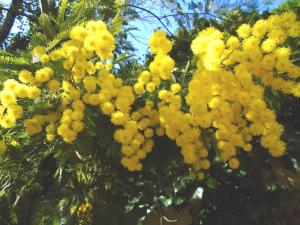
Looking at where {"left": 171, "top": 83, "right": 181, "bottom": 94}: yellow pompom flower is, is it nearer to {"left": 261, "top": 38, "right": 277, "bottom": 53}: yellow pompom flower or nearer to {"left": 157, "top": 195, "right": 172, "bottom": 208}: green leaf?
{"left": 261, "top": 38, "right": 277, "bottom": 53}: yellow pompom flower

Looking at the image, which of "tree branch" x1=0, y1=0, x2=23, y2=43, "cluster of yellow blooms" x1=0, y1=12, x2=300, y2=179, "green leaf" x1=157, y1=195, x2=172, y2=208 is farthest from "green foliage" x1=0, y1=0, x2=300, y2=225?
"tree branch" x1=0, y1=0, x2=23, y2=43

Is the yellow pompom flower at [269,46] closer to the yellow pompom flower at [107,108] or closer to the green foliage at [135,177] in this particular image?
the green foliage at [135,177]

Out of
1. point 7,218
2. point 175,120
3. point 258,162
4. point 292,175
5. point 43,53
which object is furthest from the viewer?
point 7,218

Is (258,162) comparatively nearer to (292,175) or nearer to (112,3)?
(292,175)

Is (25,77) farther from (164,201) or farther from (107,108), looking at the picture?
(164,201)

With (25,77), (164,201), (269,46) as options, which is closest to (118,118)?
(25,77)

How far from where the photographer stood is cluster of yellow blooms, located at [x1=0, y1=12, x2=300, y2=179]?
7.68 feet

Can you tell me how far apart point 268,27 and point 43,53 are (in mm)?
1264

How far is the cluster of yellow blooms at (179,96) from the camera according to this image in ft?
7.68

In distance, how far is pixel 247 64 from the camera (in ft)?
7.97

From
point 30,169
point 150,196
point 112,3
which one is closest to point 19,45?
point 112,3

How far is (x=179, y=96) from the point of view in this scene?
2.49m

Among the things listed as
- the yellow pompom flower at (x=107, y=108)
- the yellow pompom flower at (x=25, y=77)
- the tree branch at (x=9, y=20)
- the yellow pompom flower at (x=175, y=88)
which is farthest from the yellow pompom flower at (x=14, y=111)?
the tree branch at (x=9, y=20)

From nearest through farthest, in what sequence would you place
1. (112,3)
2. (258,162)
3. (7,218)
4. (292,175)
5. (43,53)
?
(43,53)
(258,162)
(292,175)
(7,218)
(112,3)
